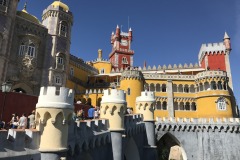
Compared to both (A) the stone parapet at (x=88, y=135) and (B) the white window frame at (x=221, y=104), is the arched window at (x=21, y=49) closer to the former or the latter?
(A) the stone parapet at (x=88, y=135)

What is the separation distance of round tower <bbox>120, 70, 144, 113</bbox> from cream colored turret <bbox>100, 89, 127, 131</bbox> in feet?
85.1

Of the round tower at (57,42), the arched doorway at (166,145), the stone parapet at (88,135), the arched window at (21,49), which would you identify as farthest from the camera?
the arched doorway at (166,145)

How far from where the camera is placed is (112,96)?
621 inches

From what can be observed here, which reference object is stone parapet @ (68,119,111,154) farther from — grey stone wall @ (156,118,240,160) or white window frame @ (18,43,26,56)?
grey stone wall @ (156,118,240,160)

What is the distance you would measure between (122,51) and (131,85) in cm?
2323

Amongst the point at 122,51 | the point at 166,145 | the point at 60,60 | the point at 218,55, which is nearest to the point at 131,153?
the point at 60,60

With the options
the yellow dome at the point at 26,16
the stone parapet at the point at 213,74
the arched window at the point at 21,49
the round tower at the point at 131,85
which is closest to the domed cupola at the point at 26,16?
the yellow dome at the point at 26,16

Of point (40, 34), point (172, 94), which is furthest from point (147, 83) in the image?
point (40, 34)

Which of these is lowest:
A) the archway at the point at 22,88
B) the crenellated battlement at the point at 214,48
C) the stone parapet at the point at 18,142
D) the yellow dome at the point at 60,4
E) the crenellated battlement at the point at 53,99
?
the stone parapet at the point at 18,142

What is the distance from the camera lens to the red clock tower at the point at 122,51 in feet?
204

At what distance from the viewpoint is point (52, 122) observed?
8758 mm

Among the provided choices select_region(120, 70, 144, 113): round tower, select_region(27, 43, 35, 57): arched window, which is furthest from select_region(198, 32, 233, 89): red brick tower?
select_region(27, 43, 35, 57): arched window

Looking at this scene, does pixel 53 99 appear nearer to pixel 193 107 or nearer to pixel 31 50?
pixel 31 50

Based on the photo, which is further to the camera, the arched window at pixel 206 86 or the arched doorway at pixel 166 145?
the arched window at pixel 206 86
